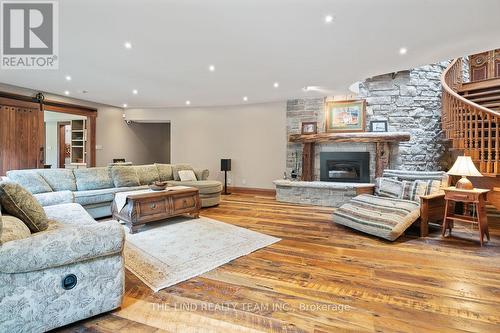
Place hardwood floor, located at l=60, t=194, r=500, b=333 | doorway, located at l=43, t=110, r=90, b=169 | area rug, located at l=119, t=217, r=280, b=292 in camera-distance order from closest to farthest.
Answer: hardwood floor, located at l=60, t=194, r=500, b=333 < area rug, located at l=119, t=217, r=280, b=292 < doorway, located at l=43, t=110, r=90, b=169

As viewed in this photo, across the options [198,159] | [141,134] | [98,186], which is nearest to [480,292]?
[98,186]

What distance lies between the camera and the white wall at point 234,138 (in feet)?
23.2

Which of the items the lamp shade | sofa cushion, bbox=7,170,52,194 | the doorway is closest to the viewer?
the lamp shade

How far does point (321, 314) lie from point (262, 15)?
271 cm

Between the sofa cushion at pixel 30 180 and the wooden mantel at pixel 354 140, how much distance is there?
499cm

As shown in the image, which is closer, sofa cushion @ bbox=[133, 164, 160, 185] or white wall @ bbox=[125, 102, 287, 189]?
sofa cushion @ bbox=[133, 164, 160, 185]

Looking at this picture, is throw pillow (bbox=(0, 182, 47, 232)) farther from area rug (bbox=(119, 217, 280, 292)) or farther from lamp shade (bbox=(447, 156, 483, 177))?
lamp shade (bbox=(447, 156, 483, 177))

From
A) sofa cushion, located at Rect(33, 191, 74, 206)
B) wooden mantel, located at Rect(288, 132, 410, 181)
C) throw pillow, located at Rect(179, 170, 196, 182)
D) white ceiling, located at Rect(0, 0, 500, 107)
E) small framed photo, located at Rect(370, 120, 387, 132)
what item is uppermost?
white ceiling, located at Rect(0, 0, 500, 107)

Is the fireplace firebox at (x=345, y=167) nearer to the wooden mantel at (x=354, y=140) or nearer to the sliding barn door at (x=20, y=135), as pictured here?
the wooden mantel at (x=354, y=140)

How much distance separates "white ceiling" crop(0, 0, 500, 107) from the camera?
8.29ft

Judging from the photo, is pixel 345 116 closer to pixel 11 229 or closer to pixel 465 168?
pixel 465 168

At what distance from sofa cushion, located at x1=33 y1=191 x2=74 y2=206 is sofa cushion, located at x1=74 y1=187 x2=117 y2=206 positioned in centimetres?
37

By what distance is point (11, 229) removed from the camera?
66.4 inches

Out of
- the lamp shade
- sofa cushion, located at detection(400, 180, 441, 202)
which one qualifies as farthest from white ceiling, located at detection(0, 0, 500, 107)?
sofa cushion, located at detection(400, 180, 441, 202)
